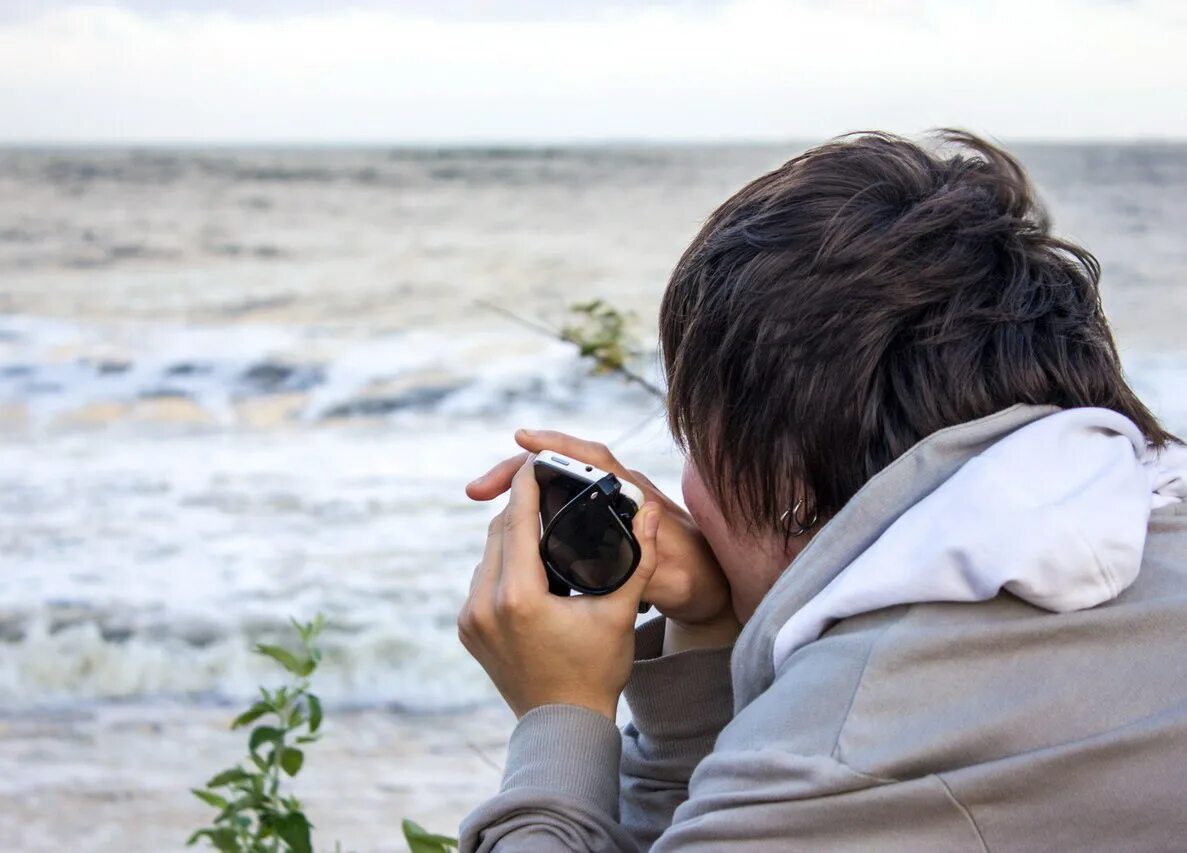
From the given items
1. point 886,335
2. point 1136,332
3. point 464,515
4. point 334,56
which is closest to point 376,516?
point 464,515

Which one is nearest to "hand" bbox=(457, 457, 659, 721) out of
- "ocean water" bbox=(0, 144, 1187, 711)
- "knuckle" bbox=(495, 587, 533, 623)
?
"knuckle" bbox=(495, 587, 533, 623)

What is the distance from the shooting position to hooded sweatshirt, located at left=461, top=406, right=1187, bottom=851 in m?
0.84

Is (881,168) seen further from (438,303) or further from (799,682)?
(438,303)

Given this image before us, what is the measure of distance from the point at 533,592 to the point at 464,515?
520cm

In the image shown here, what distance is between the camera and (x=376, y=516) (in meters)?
6.52

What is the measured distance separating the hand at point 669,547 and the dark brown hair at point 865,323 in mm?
181

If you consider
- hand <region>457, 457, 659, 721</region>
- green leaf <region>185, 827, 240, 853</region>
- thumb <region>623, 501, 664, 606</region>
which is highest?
thumb <region>623, 501, 664, 606</region>

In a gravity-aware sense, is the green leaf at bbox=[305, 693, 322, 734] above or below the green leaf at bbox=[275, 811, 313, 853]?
above

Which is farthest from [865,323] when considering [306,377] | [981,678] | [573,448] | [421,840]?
[306,377]

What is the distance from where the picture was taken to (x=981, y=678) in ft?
Result: 2.84

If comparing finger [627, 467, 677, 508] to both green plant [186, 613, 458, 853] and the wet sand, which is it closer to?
green plant [186, 613, 458, 853]

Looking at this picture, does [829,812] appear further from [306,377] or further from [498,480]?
[306,377]

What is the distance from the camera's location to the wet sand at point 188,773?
3.41 metres

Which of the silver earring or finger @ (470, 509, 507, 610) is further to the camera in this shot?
finger @ (470, 509, 507, 610)
